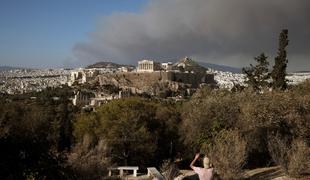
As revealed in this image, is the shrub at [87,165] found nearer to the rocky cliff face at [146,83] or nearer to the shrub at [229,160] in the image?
the shrub at [229,160]

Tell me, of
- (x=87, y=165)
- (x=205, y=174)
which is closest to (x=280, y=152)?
(x=87, y=165)

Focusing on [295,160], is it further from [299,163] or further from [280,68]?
[280,68]

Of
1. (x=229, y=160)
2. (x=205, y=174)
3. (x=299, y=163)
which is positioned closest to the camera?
(x=205, y=174)

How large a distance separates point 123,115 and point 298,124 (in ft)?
40.7

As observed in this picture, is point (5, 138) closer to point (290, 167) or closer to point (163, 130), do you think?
point (290, 167)

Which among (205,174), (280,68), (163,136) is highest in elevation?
(280,68)

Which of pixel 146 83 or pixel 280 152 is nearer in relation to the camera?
pixel 280 152

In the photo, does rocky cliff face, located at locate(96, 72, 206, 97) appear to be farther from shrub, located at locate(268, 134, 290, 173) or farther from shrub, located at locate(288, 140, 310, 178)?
shrub, located at locate(288, 140, 310, 178)

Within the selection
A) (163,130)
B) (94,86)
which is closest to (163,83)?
(94,86)

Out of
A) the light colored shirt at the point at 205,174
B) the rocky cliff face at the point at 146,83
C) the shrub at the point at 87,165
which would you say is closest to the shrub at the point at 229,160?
the shrub at the point at 87,165

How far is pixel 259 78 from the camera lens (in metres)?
41.2

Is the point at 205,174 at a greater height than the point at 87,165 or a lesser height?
greater

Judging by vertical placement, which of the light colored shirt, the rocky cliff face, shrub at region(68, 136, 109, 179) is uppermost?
the rocky cliff face

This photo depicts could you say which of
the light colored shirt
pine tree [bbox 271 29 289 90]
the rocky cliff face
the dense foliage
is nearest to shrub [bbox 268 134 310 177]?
the dense foliage
